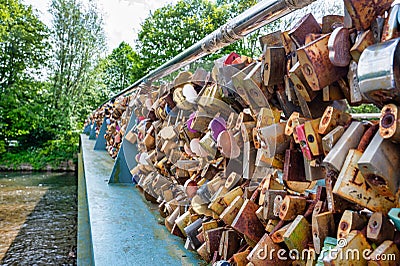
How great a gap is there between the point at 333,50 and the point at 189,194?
2.78ft

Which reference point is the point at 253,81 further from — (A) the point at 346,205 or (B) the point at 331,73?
(A) the point at 346,205

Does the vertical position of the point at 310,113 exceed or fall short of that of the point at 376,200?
it exceeds it

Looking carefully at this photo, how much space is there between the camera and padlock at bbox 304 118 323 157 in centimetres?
67

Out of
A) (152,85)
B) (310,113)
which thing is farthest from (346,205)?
(152,85)

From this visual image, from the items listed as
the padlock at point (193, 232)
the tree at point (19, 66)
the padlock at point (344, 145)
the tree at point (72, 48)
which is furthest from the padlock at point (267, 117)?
the tree at point (72, 48)

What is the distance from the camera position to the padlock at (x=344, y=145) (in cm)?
60

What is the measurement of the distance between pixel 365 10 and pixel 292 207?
389 millimetres

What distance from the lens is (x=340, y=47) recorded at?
2.07 feet

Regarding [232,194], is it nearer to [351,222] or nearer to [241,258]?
[241,258]

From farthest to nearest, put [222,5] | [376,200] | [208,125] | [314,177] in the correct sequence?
[222,5] → [208,125] → [314,177] → [376,200]

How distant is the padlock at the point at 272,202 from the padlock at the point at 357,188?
9.2 inches

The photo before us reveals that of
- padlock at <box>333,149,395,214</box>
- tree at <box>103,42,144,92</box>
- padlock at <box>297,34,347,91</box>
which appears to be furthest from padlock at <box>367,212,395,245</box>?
tree at <box>103,42,144,92</box>

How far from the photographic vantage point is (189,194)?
4.44ft

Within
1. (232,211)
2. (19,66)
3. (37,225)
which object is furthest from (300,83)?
(19,66)
